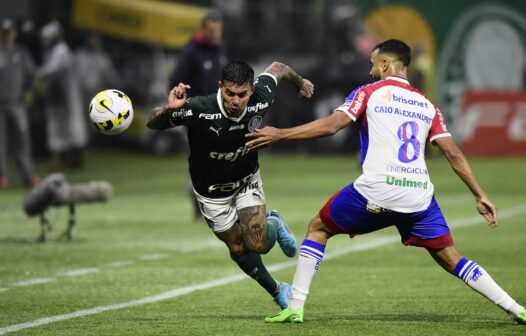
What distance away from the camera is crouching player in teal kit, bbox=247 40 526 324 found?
8680 millimetres

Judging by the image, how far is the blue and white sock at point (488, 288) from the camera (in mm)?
8648

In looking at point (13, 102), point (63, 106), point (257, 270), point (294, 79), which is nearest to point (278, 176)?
point (63, 106)

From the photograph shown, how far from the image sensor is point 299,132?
8.38 m

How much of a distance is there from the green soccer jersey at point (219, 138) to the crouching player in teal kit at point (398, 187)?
93cm

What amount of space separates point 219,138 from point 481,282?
222cm

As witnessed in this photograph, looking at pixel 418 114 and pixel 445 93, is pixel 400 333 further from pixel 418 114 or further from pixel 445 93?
pixel 445 93

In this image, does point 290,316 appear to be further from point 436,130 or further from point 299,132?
point 436,130

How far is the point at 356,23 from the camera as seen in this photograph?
98.4 feet

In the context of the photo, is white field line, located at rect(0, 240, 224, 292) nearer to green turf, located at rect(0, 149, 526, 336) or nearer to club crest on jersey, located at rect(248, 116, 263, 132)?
green turf, located at rect(0, 149, 526, 336)

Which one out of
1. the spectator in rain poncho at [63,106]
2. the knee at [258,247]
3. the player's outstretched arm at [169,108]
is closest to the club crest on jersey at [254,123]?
the player's outstretched arm at [169,108]

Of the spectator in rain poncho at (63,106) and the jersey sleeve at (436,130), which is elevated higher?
the jersey sleeve at (436,130)

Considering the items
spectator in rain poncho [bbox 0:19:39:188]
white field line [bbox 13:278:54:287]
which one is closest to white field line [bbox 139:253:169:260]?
white field line [bbox 13:278:54:287]

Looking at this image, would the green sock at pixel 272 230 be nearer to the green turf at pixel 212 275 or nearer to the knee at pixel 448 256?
the green turf at pixel 212 275

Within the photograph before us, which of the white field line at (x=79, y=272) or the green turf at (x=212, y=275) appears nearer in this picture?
the green turf at (x=212, y=275)
